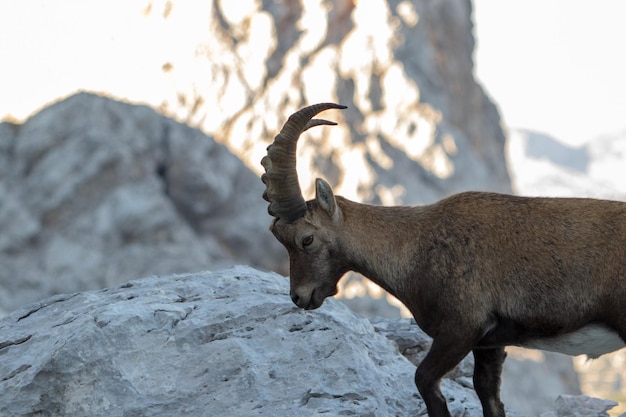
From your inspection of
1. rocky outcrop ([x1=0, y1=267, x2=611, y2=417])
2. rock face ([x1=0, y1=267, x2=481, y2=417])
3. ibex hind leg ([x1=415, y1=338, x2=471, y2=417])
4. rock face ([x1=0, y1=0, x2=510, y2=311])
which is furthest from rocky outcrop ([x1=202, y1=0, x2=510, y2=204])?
ibex hind leg ([x1=415, y1=338, x2=471, y2=417])

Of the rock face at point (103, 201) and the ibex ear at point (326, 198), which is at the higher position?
the ibex ear at point (326, 198)

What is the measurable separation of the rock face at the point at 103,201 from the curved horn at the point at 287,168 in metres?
34.5

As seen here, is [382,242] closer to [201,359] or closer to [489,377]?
[489,377]

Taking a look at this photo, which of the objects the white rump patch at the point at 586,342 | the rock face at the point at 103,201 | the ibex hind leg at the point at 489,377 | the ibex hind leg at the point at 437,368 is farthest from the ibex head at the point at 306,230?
the rock face at the point at 103,201

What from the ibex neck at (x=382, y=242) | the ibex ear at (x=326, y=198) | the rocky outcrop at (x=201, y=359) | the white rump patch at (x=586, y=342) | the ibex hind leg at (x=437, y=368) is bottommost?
the rocky outcrop at (x=201, y=359)

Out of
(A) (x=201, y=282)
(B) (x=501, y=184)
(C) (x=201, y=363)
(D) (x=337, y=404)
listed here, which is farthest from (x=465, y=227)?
(B) (x=501, y=184)

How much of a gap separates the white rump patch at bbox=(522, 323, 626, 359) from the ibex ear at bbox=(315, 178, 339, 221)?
7.64 feet

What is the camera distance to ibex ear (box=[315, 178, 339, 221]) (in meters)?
8.86

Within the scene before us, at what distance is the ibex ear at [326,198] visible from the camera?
8.86 meters

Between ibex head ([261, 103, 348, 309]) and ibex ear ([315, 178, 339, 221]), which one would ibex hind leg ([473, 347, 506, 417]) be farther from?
ibex ear ([315, 178, 339, 221])

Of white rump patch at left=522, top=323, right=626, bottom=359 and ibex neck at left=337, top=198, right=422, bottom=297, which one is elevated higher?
ibex neck at left=337, top=198, right=422, bottom=297

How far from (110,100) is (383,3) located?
23.4 meters

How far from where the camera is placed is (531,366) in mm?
57906

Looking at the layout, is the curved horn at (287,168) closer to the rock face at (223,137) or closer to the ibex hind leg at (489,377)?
the ibex hind leg at (489,377)
